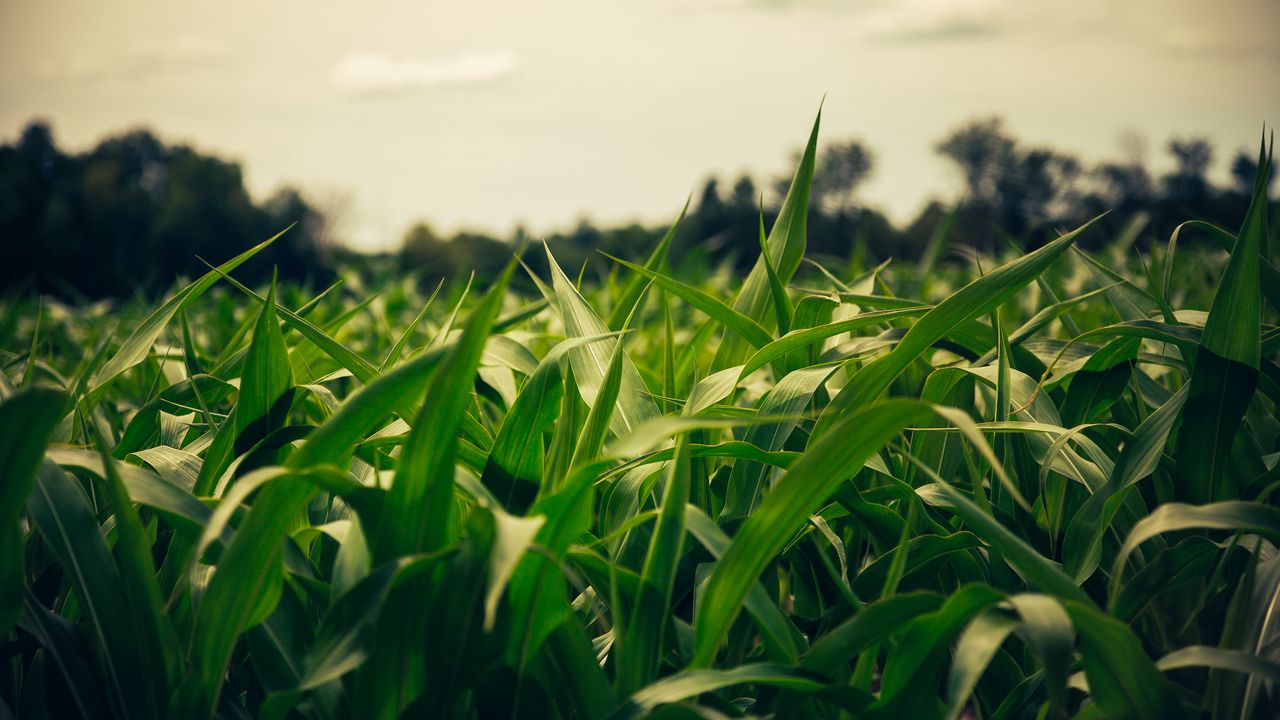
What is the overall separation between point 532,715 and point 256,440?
16.6 inches

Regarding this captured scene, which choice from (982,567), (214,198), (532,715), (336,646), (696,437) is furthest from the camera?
(214,198)

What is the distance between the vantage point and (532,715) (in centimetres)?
56

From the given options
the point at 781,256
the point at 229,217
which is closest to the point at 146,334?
the point at 781,256

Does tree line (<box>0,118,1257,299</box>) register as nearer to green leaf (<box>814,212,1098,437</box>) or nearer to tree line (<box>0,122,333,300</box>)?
tree line (<box>0,122,333,300</box>)

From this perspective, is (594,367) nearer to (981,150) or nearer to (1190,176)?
(1190,176)

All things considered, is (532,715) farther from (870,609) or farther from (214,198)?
(214,198)

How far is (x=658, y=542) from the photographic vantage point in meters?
0.52

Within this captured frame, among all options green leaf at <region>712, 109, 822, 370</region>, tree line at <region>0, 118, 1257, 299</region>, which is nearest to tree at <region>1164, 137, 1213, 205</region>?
tree line at <region>0, 118, 1257, 299</region>

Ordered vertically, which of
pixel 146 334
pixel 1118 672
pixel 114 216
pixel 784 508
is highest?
pixel 114 216

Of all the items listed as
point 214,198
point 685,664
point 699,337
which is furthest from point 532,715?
point 214,198

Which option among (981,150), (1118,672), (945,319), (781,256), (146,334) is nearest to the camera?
(1118,672)

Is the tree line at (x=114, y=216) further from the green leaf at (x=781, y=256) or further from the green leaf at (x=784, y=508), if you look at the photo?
the green leaf at (x=784, y=508)

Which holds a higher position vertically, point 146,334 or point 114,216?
point 114,216

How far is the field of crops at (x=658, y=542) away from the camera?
464 mm
